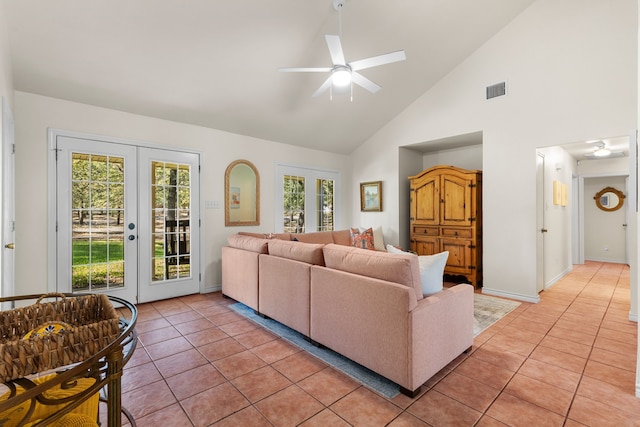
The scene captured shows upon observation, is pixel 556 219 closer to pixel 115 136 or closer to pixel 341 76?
pixel 341 76

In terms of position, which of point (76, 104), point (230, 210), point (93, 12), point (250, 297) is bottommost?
point (250, 297)

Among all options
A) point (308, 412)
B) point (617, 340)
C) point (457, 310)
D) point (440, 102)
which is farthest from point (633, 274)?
point (308, 412)

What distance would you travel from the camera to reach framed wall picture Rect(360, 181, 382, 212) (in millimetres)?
5957

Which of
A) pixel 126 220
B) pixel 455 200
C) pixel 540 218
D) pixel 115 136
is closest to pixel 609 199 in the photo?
pixel 540 218

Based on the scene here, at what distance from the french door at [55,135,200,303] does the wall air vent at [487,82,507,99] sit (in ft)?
14.3

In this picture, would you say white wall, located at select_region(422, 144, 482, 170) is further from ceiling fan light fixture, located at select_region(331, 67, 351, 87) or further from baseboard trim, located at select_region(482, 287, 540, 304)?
ceiling fan light fixture, located at select_region(331, 67, 351, 87)

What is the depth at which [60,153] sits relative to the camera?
3359 mm

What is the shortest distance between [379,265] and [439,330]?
63cm

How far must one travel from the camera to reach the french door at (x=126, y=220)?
11.3 feet

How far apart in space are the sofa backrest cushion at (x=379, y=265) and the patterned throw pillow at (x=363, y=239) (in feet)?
8.93

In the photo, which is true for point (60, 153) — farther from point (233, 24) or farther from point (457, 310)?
point (457, 310)

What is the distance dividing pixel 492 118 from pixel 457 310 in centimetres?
322

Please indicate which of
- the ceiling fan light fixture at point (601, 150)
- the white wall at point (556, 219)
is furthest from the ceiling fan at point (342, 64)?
the ceiling fan light fixture at point (601, 150)

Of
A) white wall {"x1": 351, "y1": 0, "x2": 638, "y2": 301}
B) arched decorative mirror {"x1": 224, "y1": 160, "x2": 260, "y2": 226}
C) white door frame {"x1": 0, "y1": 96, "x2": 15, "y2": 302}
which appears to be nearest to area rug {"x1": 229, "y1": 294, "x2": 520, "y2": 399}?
white wall {"x1": 351, "y1": 0, "x2": 638, "y2": 301}
